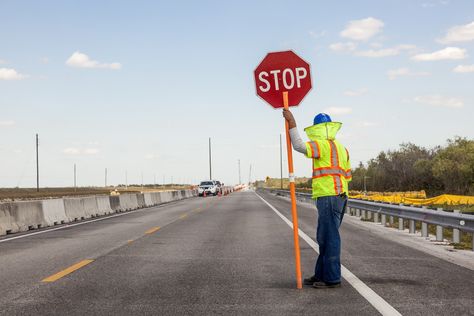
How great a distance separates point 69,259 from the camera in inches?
376

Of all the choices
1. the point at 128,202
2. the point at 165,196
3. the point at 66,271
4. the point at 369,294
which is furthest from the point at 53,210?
the point at 165,196

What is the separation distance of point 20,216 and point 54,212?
2.74 metres

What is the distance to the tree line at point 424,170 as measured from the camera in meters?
55.0

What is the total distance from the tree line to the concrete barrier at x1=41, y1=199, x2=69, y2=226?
3484 centimetres

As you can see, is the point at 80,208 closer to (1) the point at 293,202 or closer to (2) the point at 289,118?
(1) the point at 293,202

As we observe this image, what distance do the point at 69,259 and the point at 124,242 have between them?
2621mm

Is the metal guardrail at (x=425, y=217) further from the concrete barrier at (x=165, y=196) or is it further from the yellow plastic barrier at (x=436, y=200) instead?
the concrete barrier at (x=165, y=196)

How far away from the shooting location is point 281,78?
727cm

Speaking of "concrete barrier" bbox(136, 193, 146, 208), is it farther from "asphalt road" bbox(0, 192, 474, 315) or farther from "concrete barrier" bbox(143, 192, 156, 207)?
"asphalt road" bbox(0, 192, 474, 315)

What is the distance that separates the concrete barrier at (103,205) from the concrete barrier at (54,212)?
4667mm

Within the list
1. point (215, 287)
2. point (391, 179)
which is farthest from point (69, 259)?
point (391, 179)

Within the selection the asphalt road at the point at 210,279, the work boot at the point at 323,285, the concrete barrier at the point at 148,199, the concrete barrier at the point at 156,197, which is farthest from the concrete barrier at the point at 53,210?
the work boot at the point at 323,285

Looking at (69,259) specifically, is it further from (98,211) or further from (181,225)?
(98,211)

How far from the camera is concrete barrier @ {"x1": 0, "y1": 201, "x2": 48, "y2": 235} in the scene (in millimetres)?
16016
